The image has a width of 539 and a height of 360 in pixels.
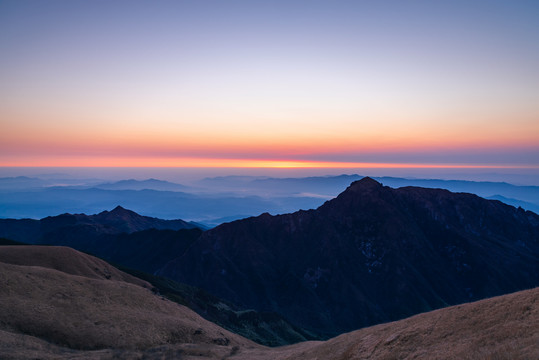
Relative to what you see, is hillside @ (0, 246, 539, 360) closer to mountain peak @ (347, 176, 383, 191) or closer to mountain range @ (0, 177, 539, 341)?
mountain range @ (0, 177, 539, 341)

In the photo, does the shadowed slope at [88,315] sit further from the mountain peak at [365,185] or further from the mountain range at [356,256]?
the mountain peak at [365,185]

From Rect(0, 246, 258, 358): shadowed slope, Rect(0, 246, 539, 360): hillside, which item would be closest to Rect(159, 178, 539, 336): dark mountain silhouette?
Rect(0, 246, 258, 358): shadowed slope

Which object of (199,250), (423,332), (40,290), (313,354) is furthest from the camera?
(199,250)

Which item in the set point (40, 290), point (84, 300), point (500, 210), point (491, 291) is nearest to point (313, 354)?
point (84, 300)

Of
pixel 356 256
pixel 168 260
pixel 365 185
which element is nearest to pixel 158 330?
pixel 356 256

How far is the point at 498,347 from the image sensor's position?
15.9m

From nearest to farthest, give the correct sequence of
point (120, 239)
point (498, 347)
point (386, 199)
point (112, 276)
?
1. point (498, 347)
2. point (112, 276)
3. point (386, 199)
4. point (120, 239)

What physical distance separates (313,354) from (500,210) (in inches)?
7448

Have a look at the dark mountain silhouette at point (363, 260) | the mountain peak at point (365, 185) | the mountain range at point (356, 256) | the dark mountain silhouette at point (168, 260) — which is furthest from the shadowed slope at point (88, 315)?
the mountain peak at point (365, 185)

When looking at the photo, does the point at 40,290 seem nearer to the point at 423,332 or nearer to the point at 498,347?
the point at 423,332

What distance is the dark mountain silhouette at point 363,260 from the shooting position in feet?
403

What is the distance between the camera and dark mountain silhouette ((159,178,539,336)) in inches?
4838

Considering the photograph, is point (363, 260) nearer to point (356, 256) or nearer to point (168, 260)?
point (356, 256)

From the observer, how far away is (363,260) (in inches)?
5527
